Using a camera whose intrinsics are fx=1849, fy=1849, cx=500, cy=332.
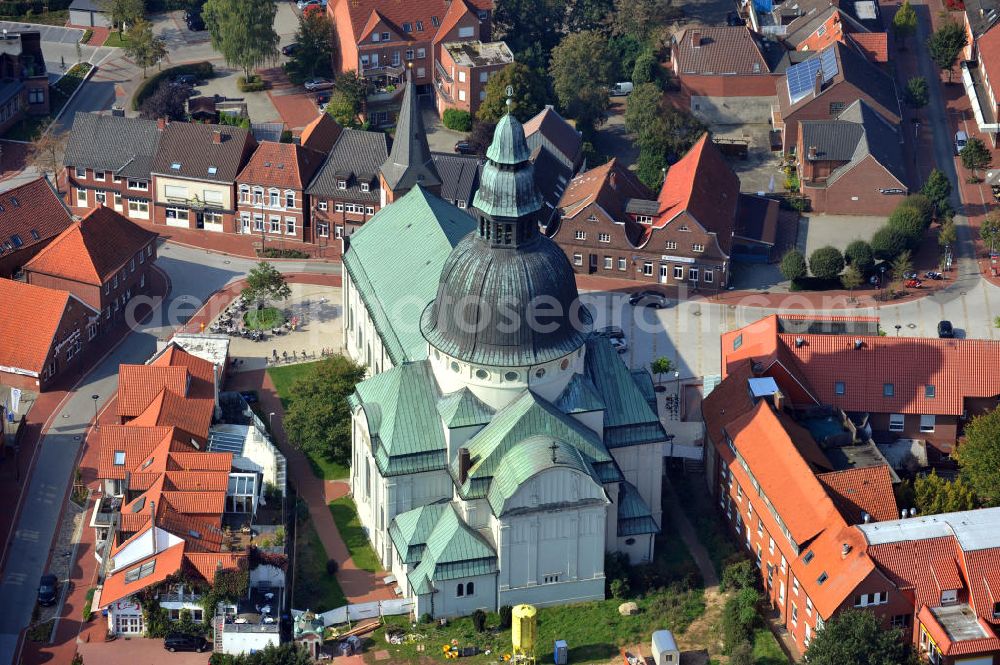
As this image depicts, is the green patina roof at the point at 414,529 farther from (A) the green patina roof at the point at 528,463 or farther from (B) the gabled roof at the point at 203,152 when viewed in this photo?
(B) the gabled roof at the point at 203,152

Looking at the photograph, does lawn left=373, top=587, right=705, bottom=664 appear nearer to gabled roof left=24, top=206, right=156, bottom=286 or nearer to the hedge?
gabled roof left=24, top=206, right=156, bottom=286

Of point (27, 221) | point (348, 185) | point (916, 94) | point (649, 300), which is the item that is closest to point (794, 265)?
point (649, 300)

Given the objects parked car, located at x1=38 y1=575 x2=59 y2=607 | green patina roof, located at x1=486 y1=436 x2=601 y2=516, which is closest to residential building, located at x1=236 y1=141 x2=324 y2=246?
parked car, located at x1=38 y1=575 x2=59 y2=607

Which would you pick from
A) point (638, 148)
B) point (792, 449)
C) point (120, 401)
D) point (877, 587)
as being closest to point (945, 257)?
point (638, 148)

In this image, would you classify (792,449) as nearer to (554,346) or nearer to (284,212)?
(554,346)

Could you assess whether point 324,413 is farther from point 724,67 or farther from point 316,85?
point 724,67

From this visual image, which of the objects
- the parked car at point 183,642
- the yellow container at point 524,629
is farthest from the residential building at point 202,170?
the yellow container at point 524,629

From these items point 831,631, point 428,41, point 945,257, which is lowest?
point 831,631
